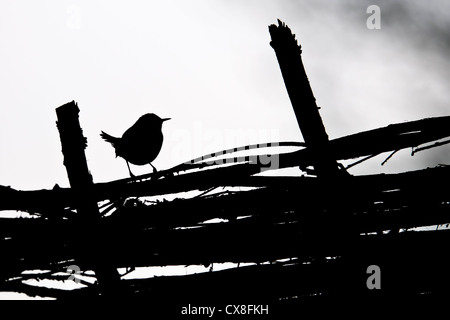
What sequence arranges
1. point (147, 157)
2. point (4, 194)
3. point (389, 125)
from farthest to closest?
point (147, 157) < point (4, 194) < point (389, 125)

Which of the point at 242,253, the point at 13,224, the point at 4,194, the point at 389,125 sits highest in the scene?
the point at 389,125

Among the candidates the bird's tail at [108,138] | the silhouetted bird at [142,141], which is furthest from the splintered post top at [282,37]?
A: the bird's tail at [108,138]

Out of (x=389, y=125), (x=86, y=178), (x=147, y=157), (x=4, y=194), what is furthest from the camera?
(x=147, y=157)

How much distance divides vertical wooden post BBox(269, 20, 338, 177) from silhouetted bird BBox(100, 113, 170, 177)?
4543 millimetres

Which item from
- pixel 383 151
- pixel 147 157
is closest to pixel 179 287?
pixel 383 151

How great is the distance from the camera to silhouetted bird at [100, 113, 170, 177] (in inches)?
282

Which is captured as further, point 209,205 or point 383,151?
point 209,205

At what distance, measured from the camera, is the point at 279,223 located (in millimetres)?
2920

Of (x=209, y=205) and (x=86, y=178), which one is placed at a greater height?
(x=86, y=178)

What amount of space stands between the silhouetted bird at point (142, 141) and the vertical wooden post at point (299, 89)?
4.54 m

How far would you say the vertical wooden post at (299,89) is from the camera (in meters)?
2.77
